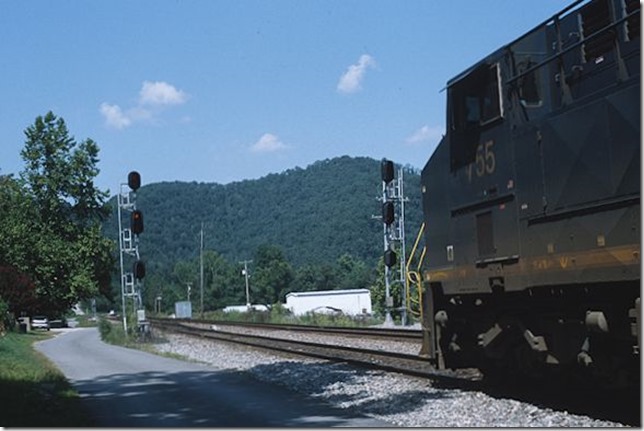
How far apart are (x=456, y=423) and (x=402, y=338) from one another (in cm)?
1265

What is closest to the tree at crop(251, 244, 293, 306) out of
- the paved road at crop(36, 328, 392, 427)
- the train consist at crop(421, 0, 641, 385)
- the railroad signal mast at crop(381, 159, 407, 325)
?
the railroad signal mast at crop(381, 159, 407, 325)

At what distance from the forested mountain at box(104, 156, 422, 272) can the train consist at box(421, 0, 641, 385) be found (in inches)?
4883

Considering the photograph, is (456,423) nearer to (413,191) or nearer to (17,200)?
(17,200)

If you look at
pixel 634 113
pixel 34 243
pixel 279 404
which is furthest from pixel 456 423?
pixel 34 243

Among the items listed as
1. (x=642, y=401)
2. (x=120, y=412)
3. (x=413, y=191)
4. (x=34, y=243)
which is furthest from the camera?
(x=413, y=191)

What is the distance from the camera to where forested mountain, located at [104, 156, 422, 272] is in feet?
484

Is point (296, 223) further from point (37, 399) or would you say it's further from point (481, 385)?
point (37, 399)

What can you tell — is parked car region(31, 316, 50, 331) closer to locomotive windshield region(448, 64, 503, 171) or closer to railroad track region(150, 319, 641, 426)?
railroad track region(150, 319, 641, 426)

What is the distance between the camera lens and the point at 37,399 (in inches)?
440

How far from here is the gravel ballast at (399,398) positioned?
9.17m

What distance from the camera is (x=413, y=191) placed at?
3698 inches

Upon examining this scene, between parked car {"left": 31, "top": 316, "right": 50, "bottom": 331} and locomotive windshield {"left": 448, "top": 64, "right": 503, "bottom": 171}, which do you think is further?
parked car {"left": 31, "top": 316, "right": 50, "bottom": 331}

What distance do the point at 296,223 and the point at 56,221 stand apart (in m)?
121

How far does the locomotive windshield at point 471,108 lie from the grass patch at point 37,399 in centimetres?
620
